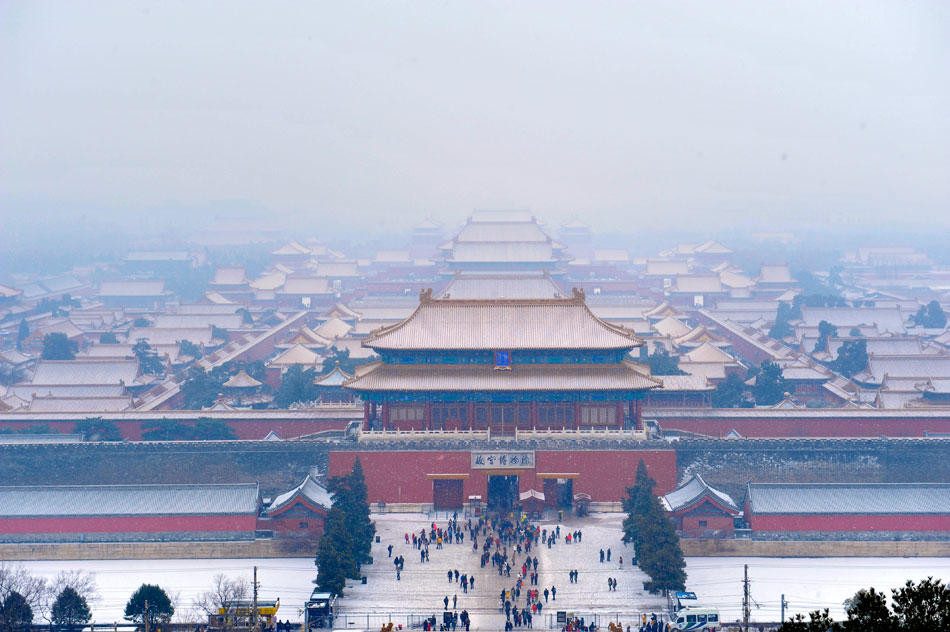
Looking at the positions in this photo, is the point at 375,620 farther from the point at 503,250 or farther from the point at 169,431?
the point at 503,250

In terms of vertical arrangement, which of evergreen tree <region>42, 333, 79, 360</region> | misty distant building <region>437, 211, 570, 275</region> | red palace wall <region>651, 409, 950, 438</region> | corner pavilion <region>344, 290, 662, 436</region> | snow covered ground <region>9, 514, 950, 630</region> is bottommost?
snow covered ground <region>9, 514, 950, 630</region>

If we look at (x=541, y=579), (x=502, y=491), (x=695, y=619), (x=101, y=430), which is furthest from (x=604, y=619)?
(x=101, y=430)

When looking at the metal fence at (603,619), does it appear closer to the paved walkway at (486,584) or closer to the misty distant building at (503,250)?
the paved walkway at (486,584)

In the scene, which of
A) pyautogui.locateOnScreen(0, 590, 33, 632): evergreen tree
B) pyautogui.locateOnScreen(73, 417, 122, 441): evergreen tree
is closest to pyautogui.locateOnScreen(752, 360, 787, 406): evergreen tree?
pyautogui.locateOnScreen(73, 417, 122, 441): evergreen tree

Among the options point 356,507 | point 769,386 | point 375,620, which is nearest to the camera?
point 375,620

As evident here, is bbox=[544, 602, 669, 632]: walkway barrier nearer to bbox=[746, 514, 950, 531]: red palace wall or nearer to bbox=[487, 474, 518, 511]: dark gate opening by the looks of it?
bbox=[746, 514, 950, 531]: red palace wall
